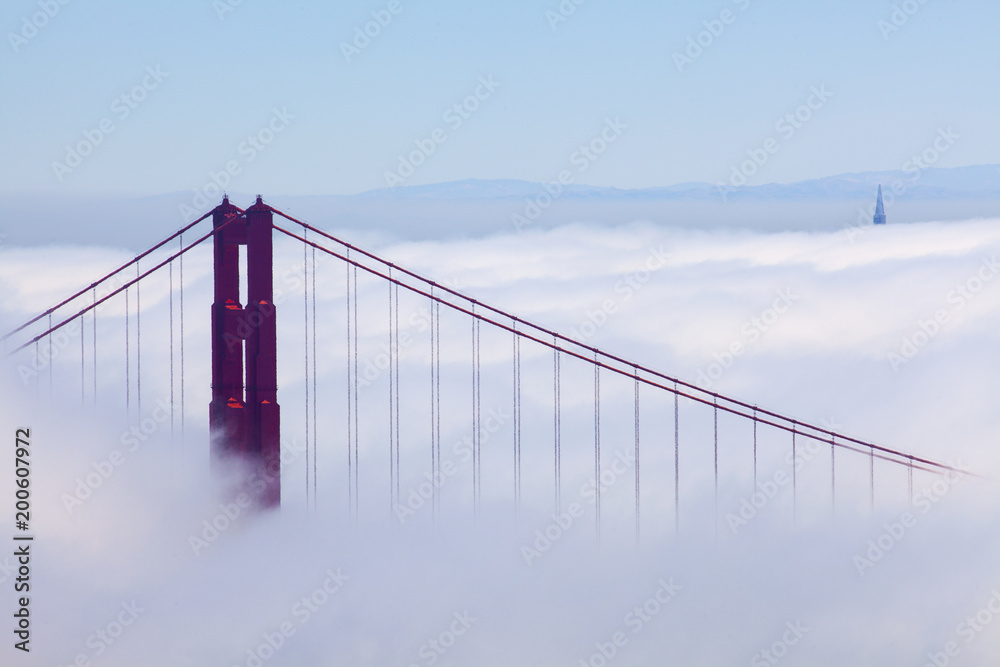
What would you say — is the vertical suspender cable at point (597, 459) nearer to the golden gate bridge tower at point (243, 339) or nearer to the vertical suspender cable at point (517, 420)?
the vertical suspender cable at point (517, 420)

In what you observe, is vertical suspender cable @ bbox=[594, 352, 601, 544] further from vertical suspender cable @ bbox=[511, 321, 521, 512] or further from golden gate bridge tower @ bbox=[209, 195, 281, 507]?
golden gate bridge tower @ bbox=[209, 195, 281, 507]

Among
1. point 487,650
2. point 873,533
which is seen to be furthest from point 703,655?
point 873,533

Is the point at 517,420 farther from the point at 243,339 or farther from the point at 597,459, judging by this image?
the point at 243,339

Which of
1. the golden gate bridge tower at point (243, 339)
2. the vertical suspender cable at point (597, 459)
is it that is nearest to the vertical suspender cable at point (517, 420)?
the vertical suspender cable at point (597, 459)

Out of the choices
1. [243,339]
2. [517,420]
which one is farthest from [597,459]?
[243,339]

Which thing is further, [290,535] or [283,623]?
[283,623]

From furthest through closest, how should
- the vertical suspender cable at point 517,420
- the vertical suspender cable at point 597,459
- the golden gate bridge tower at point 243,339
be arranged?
1. the vertical suspender cable at point 517,420
2. the vertical suspender cable at point 597,459
3. the golden gate bridge tower at point 243,339

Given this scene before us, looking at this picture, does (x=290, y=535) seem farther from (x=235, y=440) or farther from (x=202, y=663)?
(x=235, y=440)

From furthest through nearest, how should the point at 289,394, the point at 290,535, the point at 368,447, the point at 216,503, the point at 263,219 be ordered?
the point at 289,394, the point at 368,447, the point at 290,535, the point at 216,503, the point at 263,219
